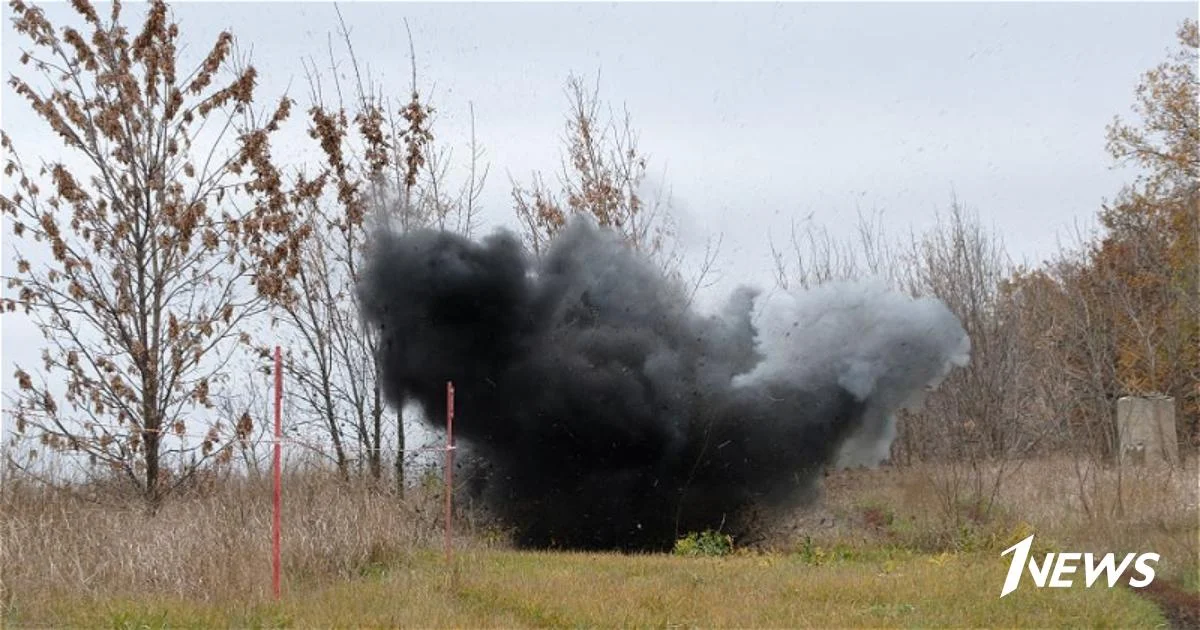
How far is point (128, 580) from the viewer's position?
45.3 feet

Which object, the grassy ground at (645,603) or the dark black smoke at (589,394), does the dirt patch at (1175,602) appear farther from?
the dark black smoke at (589,394)

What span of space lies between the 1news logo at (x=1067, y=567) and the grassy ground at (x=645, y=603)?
318mm

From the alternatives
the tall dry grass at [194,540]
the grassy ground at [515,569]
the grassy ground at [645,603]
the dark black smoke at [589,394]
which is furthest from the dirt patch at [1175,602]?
the tall dry grass at [194,540]

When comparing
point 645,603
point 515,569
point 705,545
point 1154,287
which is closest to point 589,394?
point 705,545

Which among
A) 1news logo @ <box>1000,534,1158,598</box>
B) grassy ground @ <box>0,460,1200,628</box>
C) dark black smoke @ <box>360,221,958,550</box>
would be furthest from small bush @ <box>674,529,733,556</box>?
1news logo @ <box>1000,534,1158,598</box>

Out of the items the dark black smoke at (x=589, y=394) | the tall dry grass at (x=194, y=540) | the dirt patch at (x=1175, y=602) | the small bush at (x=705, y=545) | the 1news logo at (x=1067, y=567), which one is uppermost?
the dark black smoke at (x=589, y=394)

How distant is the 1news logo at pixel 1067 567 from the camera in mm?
15102

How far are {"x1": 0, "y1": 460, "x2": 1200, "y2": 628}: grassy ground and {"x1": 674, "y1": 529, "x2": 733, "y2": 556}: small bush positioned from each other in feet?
0.99

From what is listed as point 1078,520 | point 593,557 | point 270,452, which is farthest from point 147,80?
point 1078,520

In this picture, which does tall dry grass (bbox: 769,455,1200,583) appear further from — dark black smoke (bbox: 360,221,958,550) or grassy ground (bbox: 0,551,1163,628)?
grassy ground (bbox: 0,551,1163,628)

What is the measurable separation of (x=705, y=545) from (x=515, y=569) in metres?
5.19

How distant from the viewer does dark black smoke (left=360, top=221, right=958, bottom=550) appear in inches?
892

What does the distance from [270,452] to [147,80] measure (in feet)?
19.4

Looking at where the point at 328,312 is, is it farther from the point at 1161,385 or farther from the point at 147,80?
the point at 1161,385
